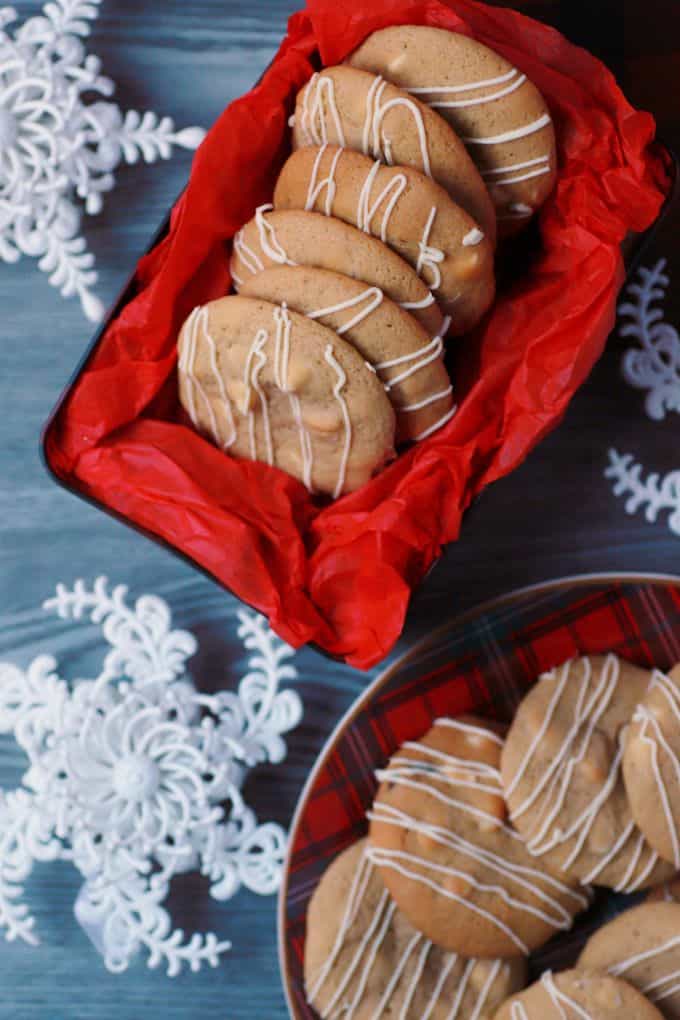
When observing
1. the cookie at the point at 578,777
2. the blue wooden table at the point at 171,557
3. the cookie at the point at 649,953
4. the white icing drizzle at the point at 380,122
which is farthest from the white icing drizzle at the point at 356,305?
the cookie at the point at 649,953

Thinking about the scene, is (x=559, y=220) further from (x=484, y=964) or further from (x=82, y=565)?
(x=484, y=964)

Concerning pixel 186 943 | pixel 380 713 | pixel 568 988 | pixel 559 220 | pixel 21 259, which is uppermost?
pixel 559 220

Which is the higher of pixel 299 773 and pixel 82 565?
pixel 82 565

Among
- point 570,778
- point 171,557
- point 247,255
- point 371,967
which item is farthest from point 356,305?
point 371,967

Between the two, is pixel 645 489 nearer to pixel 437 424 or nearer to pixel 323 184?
pixel 437 424

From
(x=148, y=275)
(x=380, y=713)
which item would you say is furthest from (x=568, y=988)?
(x=148, y=275)

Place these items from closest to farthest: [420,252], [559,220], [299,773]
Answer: [420,252], [559,220], [299,773]

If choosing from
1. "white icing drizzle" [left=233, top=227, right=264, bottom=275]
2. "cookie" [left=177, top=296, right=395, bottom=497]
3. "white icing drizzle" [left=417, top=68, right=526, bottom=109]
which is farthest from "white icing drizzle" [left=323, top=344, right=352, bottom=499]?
"white icing drizzle" [left=417, top=68, right=526, bottom=109]
